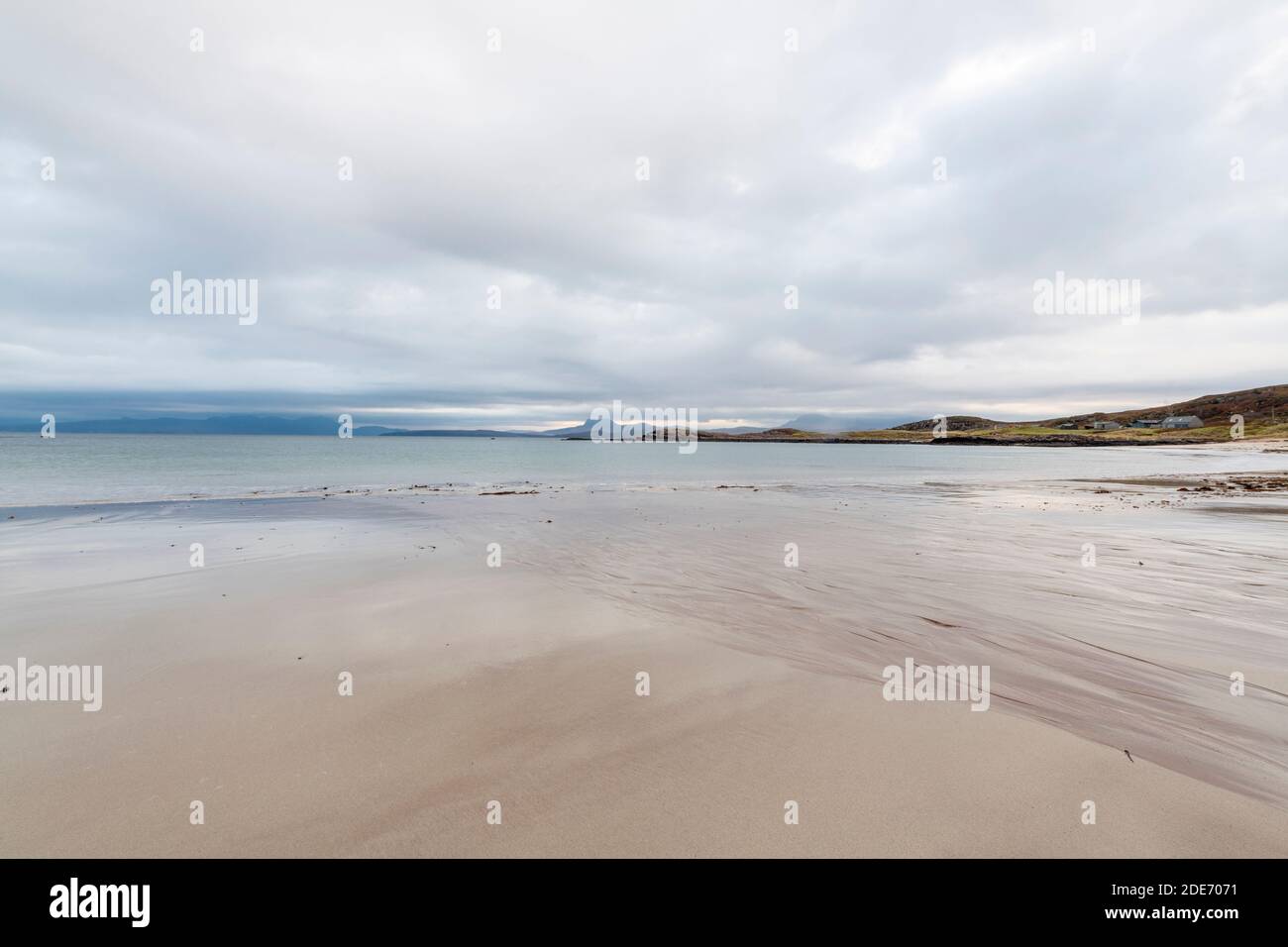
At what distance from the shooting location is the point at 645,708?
589 cm

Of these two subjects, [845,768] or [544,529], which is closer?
[845,768]

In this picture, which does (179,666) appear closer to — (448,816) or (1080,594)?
(448,816)

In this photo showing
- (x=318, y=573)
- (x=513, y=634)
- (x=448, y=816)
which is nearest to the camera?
(x=448, y=816)

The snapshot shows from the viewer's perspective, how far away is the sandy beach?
3.95m

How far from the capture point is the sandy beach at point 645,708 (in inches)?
156

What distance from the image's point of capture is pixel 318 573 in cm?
1196
